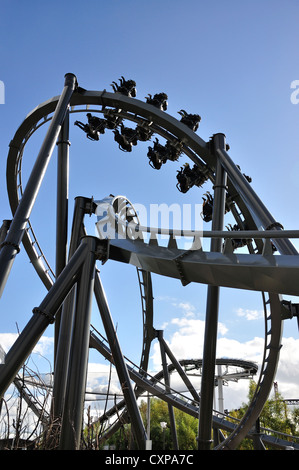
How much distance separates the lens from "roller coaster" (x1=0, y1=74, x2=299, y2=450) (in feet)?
14.0

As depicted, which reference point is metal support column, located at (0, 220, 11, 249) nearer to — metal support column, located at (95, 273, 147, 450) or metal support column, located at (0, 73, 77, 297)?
metal support column, located at (0, 73, 77, 297)

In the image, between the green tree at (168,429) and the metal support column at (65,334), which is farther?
the green tree at (168,429)

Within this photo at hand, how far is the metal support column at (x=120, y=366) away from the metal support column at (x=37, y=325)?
4.98 ft

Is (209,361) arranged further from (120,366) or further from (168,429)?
(168,429)

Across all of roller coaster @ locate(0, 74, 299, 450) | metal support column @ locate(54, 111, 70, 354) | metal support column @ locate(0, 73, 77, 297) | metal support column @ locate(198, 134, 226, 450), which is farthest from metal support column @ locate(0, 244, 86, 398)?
metal support column @ locate(198, 134, 226, 450)

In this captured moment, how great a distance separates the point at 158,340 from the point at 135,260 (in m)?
6.82

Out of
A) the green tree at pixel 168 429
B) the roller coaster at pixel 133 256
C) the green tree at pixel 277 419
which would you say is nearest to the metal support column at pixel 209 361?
the roller coaster at pixel 133 256

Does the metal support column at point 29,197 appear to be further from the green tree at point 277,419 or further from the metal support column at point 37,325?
the green tree at point 277,419

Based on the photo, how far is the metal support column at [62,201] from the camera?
255 inches

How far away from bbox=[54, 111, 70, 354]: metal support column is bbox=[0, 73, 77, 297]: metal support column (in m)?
0.53

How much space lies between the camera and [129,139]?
9.18m

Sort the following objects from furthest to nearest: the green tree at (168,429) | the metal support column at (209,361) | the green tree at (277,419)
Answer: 1. the green tree at (168,429)
2. the green tree at (277,419)
3. the metal support column at (209,361)

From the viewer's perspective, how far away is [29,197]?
217 inches
